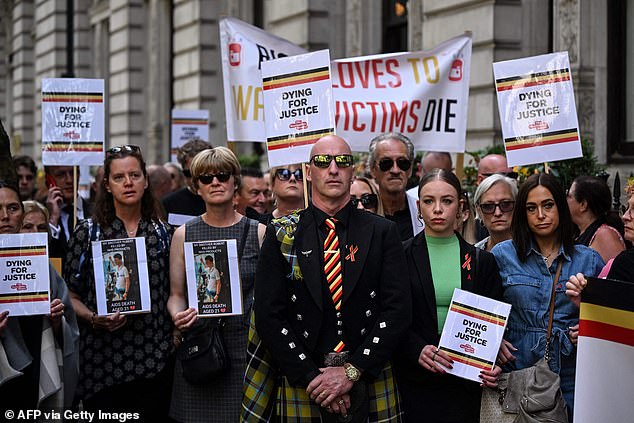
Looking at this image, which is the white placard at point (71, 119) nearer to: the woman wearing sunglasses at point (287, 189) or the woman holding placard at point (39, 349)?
the woman wearing sunglasses at point (287, 189)

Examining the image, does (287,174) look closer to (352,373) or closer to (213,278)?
(213,278)

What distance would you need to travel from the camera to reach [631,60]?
35.8 feet

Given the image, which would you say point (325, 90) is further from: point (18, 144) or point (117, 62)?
point (18, 144)

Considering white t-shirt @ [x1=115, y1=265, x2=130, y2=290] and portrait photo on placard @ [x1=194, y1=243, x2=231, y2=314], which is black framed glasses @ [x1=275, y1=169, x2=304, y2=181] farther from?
white t-shirt @ [x1=115, y1=265, x2=130, y2=290]

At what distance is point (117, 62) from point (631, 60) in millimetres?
17792

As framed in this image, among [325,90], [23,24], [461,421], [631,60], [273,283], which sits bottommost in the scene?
[461,421]

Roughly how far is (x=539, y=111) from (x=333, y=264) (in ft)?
8.73

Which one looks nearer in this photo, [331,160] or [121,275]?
[331,160]

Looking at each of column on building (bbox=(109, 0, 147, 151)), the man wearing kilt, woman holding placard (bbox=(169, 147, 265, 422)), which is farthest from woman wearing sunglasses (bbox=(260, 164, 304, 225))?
column on building (bbox=(109, 0, 147, 151))

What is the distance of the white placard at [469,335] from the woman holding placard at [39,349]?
233cm

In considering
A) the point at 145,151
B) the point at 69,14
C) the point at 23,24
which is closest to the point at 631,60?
the point at 69,14

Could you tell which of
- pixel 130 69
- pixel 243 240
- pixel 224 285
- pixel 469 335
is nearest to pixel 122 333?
pixel 224 285

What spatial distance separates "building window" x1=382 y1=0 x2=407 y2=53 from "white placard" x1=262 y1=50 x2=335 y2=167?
352 inches

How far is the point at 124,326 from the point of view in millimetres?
5988
